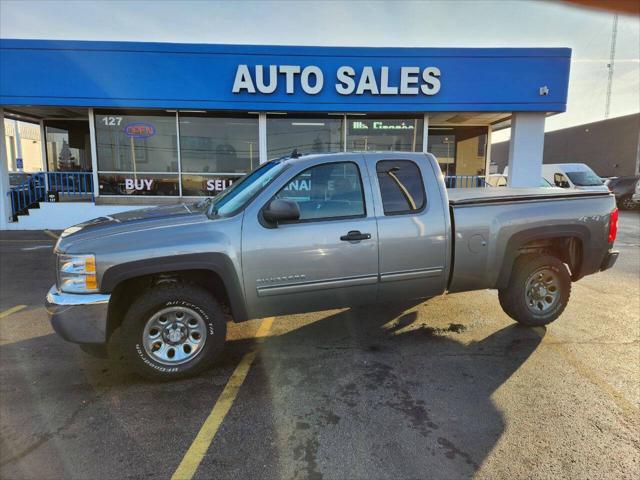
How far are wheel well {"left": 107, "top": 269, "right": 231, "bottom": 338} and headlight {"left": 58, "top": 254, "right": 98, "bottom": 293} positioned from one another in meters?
0.20

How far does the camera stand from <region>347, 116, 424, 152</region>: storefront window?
1332 centimetres

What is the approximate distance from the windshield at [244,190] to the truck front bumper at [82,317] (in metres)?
1.20

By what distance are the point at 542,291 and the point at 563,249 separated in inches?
22.1

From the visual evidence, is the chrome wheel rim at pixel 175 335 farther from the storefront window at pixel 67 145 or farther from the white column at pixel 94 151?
the storefront window at pixel 67 145

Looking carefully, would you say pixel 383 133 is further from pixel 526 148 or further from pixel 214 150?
pixel 214 150

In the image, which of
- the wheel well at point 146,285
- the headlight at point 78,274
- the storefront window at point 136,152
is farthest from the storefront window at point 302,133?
the headlight at point 78,274

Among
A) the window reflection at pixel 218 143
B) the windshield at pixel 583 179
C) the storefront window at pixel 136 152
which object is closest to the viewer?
the storefront window at pixel 136 152

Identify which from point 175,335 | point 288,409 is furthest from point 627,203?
point 175,335

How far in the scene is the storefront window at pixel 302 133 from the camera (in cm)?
1309

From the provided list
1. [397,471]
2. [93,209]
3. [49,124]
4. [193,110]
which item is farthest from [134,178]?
[397,471]

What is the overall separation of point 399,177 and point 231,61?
9.39m

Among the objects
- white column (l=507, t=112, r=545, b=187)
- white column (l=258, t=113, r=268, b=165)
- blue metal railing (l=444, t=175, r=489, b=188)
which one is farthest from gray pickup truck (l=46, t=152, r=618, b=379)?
blue metal railing (l=444, t=175, r=489, b=188)

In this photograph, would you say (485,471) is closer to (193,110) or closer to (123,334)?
(123,334)

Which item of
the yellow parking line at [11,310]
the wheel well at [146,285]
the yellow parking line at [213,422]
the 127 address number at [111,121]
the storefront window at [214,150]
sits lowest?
the yellow parking line at [213,422]
